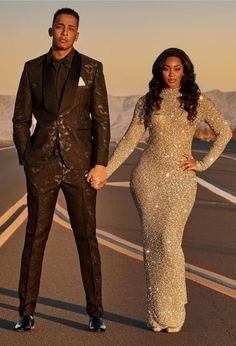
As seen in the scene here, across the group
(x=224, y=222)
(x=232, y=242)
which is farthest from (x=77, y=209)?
(x=224, y=222)

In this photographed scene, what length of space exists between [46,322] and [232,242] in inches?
214

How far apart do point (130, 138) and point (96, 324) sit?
4.35ft

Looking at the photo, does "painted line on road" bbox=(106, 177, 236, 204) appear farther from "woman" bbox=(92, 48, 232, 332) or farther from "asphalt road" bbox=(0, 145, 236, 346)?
"woman" bbox=(92, 48, 232, 332)

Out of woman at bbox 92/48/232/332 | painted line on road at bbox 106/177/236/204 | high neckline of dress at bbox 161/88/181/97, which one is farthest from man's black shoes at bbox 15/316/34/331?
painted line on road at bbox 106/177/236/204

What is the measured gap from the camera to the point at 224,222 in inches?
573

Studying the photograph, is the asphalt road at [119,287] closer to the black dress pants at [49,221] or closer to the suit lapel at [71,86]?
the black dress pants at [49,221]

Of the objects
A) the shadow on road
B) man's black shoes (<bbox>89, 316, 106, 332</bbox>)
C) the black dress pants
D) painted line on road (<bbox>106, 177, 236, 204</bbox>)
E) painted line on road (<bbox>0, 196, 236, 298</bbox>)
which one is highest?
the black dress pants

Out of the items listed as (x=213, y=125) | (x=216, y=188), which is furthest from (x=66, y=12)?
(x=216, y=188)

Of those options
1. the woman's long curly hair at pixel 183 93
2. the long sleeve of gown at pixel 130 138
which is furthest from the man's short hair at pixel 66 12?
the long sleeve of gown at pixel 130 138

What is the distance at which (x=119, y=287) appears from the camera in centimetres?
866

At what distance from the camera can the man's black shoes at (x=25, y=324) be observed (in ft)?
22.0

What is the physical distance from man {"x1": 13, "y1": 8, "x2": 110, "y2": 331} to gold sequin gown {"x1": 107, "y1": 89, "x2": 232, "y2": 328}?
1.07 ft

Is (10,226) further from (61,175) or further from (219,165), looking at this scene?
(219,165)

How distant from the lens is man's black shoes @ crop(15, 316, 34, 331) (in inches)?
264
